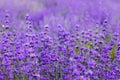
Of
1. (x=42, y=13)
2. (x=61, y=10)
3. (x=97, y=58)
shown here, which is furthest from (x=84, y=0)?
(x=97, y=58)

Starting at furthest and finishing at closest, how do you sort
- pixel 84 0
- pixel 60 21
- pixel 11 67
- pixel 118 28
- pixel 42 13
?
pixel 84 0 → pixel 42 13 → pixel 60 21 → pixel 118 28 → pixel 11 67

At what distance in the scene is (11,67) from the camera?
3123mm

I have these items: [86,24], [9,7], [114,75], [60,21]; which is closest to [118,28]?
[86,24]

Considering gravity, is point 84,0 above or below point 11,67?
above

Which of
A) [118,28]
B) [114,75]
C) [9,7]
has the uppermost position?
[9,7]

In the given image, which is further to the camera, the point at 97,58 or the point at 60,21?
the point at 60,21

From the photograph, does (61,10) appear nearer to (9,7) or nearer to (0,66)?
(9,7)

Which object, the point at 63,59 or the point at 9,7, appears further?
the point at 9,7

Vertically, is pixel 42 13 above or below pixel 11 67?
above

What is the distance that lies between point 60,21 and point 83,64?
2.24 m

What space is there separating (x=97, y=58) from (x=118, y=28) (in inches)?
53.2

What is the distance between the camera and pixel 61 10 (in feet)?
21.6

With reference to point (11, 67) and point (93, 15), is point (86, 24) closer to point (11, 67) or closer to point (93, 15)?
point (93, 15)

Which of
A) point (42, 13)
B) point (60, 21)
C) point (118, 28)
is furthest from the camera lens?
point (42, 13)
